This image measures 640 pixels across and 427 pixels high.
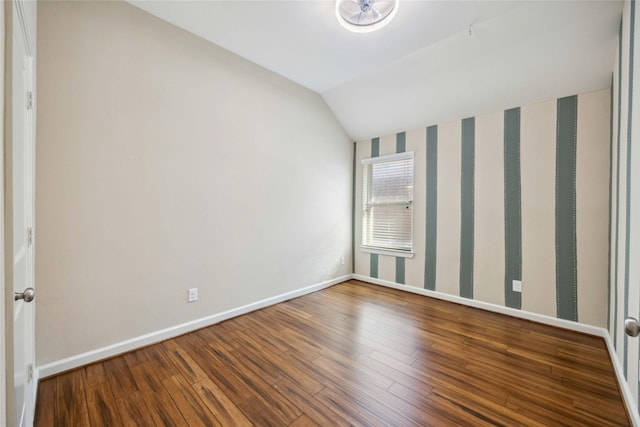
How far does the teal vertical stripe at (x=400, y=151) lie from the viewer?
377 centimetres

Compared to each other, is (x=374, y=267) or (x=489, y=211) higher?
(x=489, y=211)

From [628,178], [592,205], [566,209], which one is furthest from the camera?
[566,209]

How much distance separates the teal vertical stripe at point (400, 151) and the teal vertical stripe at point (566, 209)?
1.64 m

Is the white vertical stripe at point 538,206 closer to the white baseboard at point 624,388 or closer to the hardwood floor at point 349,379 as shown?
the hardwood floor at point 349,379

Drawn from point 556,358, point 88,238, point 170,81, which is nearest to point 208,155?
point 170,81

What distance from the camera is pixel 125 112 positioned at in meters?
2.08

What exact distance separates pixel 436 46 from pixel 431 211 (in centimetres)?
190

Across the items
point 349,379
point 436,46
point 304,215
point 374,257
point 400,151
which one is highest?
point 436,46

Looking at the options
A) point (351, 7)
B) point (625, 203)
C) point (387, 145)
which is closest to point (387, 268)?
point (387, 145)

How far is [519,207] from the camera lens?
2.86m

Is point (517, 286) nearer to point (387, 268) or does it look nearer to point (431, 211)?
point (431, 211)

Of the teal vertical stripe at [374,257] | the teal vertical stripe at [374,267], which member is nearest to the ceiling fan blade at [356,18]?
the teal vertical stripe at [374,257]

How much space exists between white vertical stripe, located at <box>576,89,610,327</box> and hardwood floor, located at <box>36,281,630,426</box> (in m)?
0.37

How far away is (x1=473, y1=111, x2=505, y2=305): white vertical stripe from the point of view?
9.79 ft
